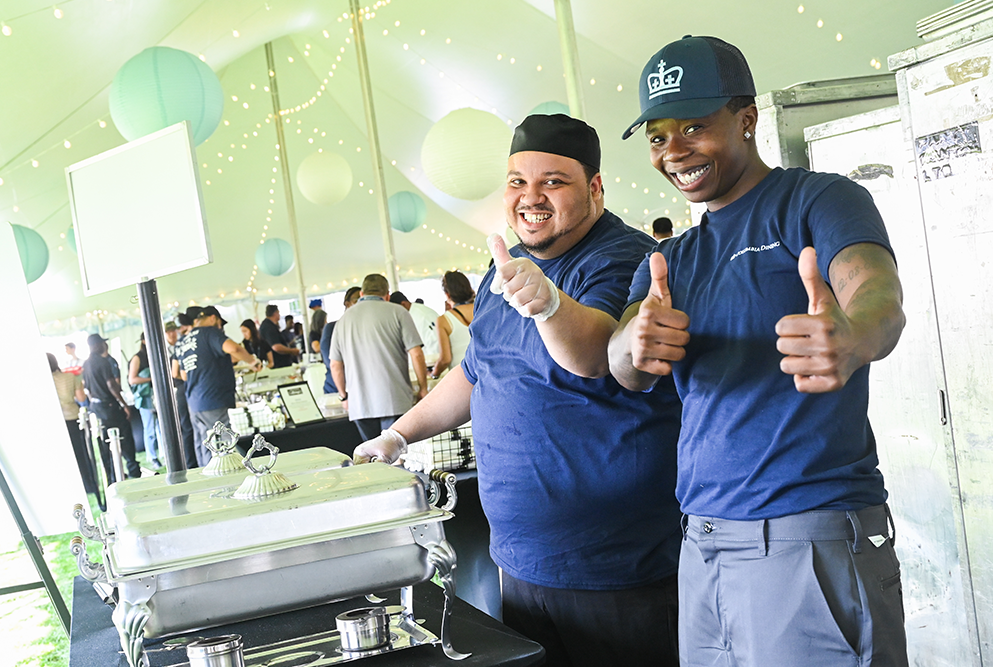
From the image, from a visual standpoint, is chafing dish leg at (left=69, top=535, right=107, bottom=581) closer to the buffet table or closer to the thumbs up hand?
the buffet table

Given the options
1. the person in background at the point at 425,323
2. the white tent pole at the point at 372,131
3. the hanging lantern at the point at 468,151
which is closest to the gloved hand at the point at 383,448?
the person in background at the point at 425,323

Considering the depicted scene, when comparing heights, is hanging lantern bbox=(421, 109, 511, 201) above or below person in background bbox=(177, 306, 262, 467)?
above

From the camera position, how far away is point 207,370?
5305 millimetres

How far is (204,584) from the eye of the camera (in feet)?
3.58

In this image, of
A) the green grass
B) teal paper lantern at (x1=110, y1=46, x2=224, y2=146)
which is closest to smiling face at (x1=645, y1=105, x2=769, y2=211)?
the green grass

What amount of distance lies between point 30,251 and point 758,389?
6.27m

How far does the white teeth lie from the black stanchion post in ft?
4.54

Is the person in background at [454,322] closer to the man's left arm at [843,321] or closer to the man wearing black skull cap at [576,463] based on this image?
the man wearing black skull cap at [576,463]

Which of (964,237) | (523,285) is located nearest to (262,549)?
(523,285)

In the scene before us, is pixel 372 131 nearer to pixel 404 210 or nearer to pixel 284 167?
pixel 404 210

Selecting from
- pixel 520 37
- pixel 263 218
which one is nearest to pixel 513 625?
pixel 520 37

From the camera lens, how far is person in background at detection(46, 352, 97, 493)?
647 cm

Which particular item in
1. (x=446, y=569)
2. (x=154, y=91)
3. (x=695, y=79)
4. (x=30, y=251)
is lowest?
(x=446, y=569)

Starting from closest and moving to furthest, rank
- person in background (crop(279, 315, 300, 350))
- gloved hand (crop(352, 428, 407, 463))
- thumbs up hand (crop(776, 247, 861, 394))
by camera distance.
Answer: thumbs up hand (crop(776, 247, 861, 394)) < gloved hand (crop(352, 428, 407, 463)) < person in background (crop(279, 315, 300, 350))
